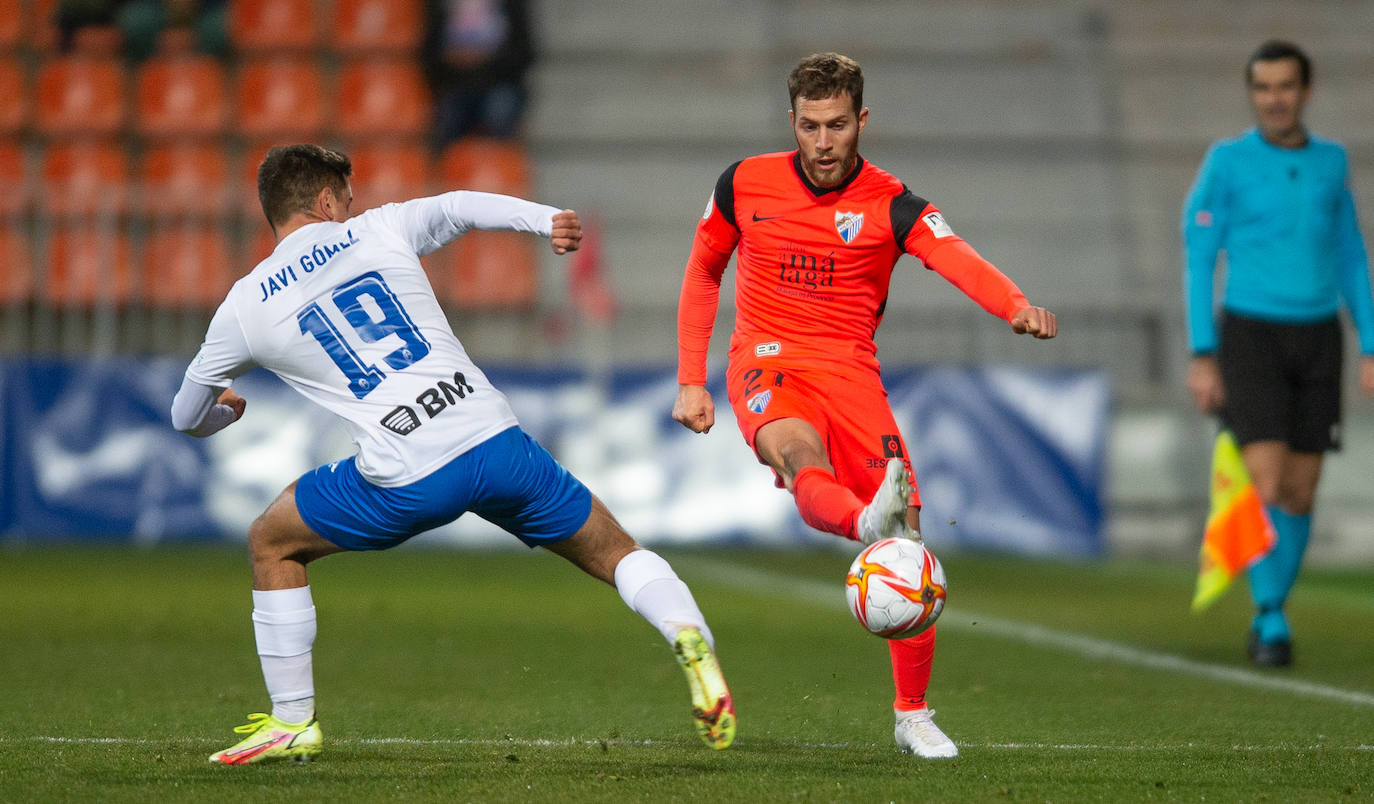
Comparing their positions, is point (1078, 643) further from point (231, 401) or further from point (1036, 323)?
point (231, 401)

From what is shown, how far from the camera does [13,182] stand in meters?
14.6

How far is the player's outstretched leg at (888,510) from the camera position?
4.22 m

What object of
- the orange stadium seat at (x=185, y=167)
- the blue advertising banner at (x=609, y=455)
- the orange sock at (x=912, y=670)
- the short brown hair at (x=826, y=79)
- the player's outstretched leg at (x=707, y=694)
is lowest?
the blue advertising banner at (x=609, y=455)

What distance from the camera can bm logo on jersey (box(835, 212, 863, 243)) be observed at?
4.89 metres

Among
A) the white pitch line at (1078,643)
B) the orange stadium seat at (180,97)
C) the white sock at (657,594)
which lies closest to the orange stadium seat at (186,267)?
the orange stadium seat at (180,97)

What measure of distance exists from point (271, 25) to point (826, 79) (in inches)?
518

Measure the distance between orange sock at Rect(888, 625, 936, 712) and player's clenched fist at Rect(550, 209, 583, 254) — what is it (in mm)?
1409

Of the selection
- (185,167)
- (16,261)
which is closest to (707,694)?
(16,261)

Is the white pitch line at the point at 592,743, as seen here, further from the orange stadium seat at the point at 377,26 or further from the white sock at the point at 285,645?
the orange stadium seat at the point at 377,26

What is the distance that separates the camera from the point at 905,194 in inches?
193

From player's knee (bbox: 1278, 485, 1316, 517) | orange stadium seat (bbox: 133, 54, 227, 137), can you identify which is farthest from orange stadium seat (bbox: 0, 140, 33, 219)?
player's knee (bbox: 1278, 485, 1316, 517)

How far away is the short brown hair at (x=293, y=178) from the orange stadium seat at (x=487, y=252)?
9.84 metres

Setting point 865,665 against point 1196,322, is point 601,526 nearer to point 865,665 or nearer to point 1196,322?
point 865,665

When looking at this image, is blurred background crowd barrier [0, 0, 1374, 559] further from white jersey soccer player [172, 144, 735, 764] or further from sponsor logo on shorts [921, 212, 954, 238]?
white jersey soccer player [172, 144, 735, 764]
